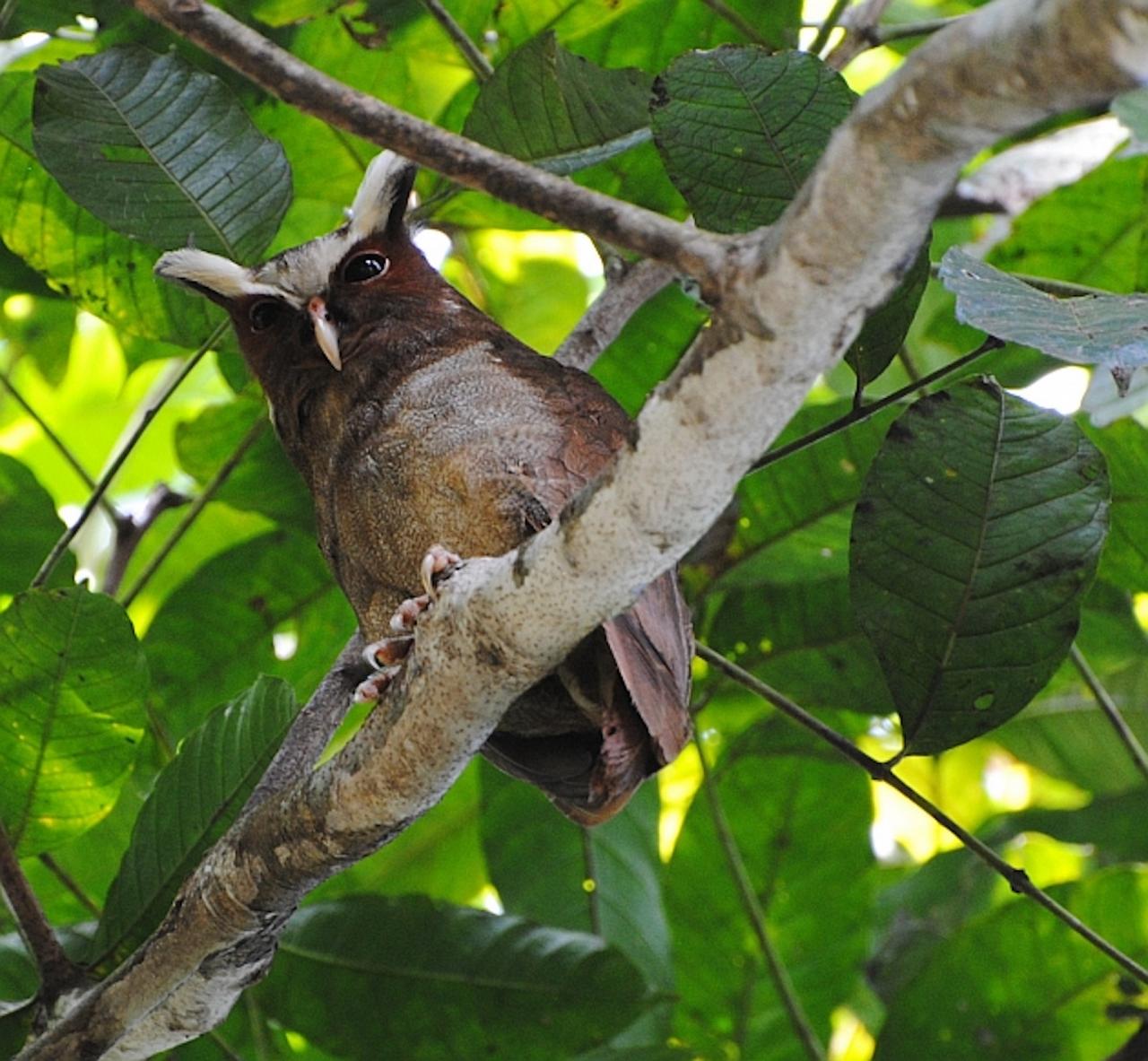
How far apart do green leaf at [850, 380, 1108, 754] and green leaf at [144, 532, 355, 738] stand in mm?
1319

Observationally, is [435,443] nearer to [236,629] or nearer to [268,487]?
[268,487]

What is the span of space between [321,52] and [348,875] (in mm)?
1484

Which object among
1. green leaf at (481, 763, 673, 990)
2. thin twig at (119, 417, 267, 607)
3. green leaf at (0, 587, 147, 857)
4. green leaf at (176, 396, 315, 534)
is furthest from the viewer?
green leaf at (481, 763, 673, 990)

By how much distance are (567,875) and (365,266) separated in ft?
3.82

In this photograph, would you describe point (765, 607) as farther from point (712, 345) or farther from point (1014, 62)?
point (1014, 62)

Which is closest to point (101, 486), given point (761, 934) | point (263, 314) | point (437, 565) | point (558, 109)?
point (263, 314)

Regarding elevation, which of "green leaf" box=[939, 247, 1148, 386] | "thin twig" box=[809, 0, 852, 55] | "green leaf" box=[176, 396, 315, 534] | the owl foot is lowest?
the owl foot

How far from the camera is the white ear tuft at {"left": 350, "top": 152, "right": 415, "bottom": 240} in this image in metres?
2.44

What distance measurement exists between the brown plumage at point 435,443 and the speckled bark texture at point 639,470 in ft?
0.87

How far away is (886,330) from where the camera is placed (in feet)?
5.94

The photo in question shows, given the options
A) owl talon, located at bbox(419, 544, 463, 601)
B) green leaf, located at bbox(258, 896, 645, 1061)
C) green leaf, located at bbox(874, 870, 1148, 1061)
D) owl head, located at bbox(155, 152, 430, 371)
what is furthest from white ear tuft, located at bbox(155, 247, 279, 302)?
green leaf, located at bbox(874, 870, 1148, 1061)

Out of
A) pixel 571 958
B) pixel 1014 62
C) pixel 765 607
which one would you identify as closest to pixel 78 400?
pixel 765 607

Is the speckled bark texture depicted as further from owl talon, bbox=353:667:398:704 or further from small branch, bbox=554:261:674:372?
small branch, bbox=554:261:674:372

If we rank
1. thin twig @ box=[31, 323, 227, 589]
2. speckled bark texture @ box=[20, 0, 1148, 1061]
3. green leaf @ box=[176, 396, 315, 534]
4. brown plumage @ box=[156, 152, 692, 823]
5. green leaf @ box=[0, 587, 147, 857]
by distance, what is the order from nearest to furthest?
speckled bark texture @ box=[20, 0, 1148, 1061], brown plumage @ box=[156, 152, 692, 823], green leaf @ box=[0, 587, 147, 857], thin twig @ box=[31, 323, 227, 589], green leaf @ box=[176, 396, 315, 534]
